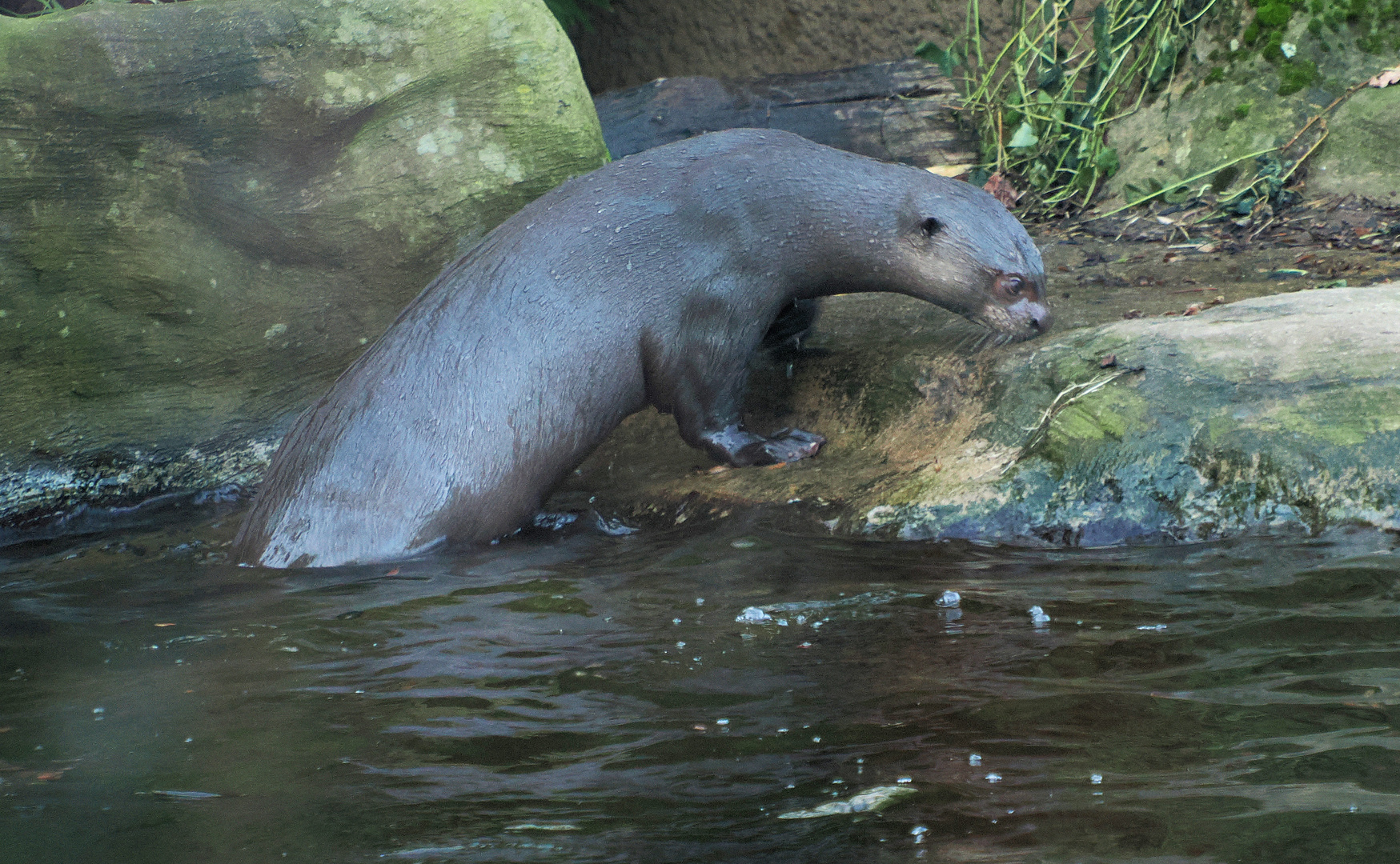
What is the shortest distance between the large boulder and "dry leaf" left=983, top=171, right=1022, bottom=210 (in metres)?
2.65

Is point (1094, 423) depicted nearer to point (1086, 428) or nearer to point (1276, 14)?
point (1086, 428)

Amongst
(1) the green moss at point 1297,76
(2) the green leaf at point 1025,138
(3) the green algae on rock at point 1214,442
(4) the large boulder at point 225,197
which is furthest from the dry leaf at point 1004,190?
(3) the green algae on rock at point 1214,442

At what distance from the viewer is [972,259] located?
142 inches

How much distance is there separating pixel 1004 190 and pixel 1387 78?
5.98 feet

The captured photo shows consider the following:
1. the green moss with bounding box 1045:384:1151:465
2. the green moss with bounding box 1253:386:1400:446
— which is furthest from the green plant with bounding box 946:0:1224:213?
the green moss with bounding box 1253:386:1400:446

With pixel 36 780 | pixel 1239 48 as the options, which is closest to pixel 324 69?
pixel 36 780

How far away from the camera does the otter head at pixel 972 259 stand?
3.56 m

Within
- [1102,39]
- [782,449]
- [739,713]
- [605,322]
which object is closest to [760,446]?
[782,449]

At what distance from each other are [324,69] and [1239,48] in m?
4.32

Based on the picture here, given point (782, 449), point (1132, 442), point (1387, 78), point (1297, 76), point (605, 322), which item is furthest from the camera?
point (1297, 76)

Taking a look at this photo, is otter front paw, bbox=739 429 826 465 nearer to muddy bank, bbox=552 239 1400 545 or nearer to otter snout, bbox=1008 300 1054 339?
muddy bank, bbox=552 239 1400 545

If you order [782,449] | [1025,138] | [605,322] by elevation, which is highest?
[1025,138]

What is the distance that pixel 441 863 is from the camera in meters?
1.33

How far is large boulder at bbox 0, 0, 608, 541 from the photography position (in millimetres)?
3869
